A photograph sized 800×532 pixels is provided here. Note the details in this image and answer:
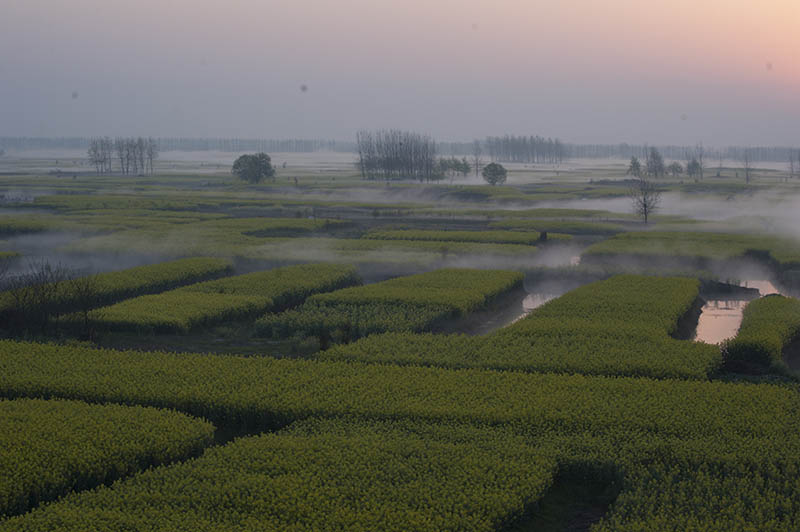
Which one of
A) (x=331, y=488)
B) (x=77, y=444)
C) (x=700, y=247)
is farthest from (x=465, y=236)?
(x=331, y=488)

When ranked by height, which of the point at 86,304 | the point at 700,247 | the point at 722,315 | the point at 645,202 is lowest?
the point at 722,315

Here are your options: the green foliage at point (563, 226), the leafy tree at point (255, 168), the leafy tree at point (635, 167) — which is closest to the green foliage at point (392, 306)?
the green foliage at point (563, 226)

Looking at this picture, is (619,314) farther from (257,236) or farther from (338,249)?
(257,236)

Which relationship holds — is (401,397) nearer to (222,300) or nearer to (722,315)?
(222,300)

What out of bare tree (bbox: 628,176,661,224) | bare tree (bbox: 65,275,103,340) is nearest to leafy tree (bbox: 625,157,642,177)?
bare tree (bbox: 628,176,661,224)

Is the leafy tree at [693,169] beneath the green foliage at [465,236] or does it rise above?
above

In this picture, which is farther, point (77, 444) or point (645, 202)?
point (645, 202)

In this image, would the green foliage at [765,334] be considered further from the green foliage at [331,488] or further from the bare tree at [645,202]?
the bare tree at [645,202]
